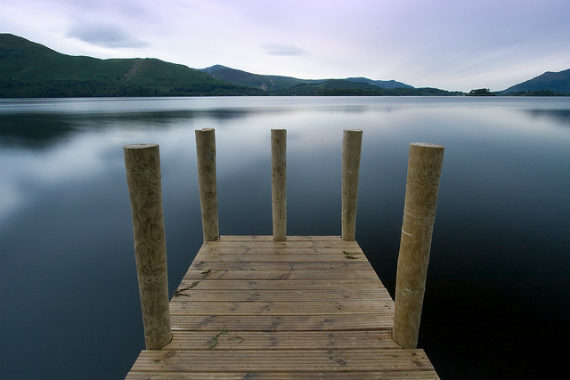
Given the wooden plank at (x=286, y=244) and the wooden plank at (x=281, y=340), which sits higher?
the wooden plank at (x=281, y=340)

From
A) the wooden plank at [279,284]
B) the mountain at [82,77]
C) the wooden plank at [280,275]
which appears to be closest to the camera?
the wooden plank at [279,284]

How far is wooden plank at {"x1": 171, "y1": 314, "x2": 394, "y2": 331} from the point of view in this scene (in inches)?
133

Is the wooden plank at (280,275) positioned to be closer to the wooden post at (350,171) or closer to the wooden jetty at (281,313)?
the wooden jetty at (281,313)

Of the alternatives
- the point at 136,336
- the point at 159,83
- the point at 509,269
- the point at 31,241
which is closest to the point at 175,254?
the point at 136,336

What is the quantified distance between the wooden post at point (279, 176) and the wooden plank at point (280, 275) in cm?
115

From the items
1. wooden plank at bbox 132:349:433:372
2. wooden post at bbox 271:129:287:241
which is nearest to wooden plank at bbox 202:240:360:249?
wooden post at bbox 271:129:287:241

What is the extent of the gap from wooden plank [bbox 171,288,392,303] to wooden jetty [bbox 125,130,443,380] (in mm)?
13

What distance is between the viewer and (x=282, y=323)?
3.45 metres

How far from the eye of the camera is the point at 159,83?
171 meters

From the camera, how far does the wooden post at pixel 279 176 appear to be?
5.22m

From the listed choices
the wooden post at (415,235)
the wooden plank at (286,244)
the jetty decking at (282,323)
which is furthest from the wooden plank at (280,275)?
the wooden post at (415,235)

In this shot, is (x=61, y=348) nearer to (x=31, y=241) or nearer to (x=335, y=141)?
(x=31, y=241)

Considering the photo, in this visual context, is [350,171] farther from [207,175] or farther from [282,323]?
[282,323]

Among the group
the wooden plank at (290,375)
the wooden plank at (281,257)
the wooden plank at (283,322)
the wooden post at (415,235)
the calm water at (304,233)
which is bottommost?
the calm water at (304,233)
